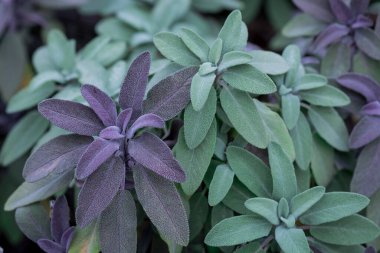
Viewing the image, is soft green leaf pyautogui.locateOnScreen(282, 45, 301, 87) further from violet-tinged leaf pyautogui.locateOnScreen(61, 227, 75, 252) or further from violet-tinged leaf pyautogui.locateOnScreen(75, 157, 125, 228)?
violet-tinged leaf pyautogui.locateOnScreen(61, 227, 75, 252)

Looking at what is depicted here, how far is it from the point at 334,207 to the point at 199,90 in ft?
1.02

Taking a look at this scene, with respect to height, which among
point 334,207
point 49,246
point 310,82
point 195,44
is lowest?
point 49,246

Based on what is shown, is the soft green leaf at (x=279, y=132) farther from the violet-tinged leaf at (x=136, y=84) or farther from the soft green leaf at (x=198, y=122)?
the violet-tinged leaf at (x=136, y=84)

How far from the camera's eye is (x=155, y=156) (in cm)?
92

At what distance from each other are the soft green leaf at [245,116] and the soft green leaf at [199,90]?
7 cm

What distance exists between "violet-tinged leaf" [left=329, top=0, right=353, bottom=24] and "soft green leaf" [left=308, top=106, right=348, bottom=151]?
0.76ft

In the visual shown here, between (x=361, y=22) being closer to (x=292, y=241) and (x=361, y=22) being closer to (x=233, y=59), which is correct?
(x=233, y=59)

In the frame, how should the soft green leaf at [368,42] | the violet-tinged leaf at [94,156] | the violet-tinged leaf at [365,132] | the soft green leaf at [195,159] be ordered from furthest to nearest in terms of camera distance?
1. the soft green leaf at [368,42]
2. the violet-tinged leaf at [365,132]
3. the soft green leaf at [195,159]
4. the violet-tinged leaf at [94,156]

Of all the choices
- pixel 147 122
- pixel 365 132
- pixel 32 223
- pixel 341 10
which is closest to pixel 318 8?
pixel 341 10

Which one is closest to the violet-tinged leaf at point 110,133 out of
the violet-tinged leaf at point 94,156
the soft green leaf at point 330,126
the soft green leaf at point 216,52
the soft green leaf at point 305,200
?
the violet-tinged leaf at point 94,156

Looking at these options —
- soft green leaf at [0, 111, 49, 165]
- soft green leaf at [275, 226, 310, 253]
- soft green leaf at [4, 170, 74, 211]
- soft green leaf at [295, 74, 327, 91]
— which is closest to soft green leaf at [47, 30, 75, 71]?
soft green leaf at [0, 111, 49, 165]

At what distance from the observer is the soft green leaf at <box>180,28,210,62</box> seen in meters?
1.03

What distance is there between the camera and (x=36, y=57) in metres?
1.40

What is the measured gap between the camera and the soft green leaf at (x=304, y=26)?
1.33 metres
